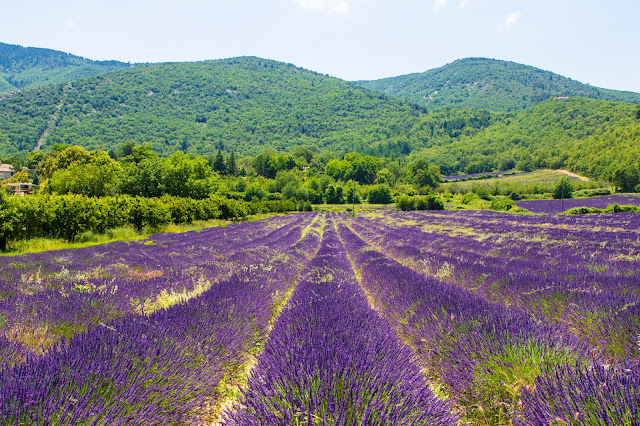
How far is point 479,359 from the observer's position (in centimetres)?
296

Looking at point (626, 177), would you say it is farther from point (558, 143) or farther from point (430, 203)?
point (558, 143)

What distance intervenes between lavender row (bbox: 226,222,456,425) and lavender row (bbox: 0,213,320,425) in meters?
0.54

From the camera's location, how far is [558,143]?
10931cm

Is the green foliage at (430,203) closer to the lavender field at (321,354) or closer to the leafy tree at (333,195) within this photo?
the leafy tree at (333,195)

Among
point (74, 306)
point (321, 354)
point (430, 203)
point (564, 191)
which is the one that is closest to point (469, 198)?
point (430, 203)

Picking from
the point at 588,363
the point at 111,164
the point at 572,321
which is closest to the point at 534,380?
the point at 588,363

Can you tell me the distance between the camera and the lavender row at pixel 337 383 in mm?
1844

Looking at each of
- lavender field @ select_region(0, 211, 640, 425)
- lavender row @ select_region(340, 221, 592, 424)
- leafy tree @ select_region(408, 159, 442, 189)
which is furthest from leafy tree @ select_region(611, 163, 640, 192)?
lavender row @ select_region(340, 221, 592, 424)

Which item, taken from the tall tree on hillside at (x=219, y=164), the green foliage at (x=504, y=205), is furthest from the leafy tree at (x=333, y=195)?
the tall tree on hillside at (x=219, y=164)

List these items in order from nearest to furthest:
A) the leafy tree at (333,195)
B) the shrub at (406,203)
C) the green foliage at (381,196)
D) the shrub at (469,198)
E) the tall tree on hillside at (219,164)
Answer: the shrub at (406,203)
the shrub at (469,198)
the green foliage at (381,196)
the leafy tree at (333,195)
the tall tree on hillside at (219,164)

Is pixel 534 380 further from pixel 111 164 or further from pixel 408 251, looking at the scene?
pixel 111 164

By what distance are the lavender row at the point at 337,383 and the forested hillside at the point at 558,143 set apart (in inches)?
3280

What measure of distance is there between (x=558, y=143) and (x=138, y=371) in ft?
457

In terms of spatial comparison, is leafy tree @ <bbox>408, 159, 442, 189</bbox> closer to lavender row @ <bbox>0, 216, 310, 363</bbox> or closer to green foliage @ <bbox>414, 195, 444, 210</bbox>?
green foliage @ <bbox>414, 195, 444, 210</bbox>
